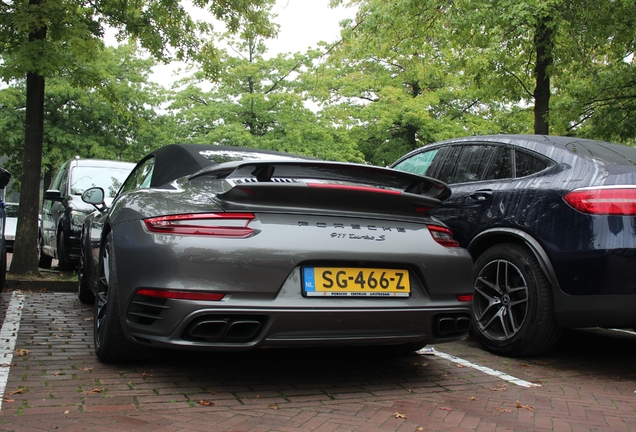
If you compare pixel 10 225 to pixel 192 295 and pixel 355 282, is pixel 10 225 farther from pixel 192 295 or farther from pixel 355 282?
pixel 355 282

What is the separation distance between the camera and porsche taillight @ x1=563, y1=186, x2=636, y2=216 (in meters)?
4.02

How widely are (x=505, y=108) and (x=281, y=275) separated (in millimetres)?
25237

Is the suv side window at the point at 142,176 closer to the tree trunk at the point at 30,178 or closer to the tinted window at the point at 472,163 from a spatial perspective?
the tinted window at the point at 472,163

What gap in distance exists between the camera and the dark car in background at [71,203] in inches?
336

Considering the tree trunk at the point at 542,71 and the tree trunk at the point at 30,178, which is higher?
the tree trunk at the point at 542,71

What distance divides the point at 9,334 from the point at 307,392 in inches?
104

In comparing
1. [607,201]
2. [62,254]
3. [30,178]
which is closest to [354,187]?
[607,201]

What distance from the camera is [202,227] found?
329 cm

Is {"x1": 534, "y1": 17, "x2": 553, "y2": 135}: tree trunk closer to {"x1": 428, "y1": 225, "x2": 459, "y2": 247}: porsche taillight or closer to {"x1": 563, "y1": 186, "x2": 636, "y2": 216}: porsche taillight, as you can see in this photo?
{"x1": 563, "y1": 186, "x2": 636, "y2": 216}: porsche taillight

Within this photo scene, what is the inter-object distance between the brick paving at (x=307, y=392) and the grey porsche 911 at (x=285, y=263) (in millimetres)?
318

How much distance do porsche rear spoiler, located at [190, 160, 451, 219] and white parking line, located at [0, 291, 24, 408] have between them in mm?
1569

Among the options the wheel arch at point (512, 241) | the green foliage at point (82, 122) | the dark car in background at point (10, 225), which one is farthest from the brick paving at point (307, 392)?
the green foliage at point (82, 122)

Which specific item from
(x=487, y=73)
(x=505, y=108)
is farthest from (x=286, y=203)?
(x=505, y=108)

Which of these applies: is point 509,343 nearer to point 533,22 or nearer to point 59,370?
point 59,370
